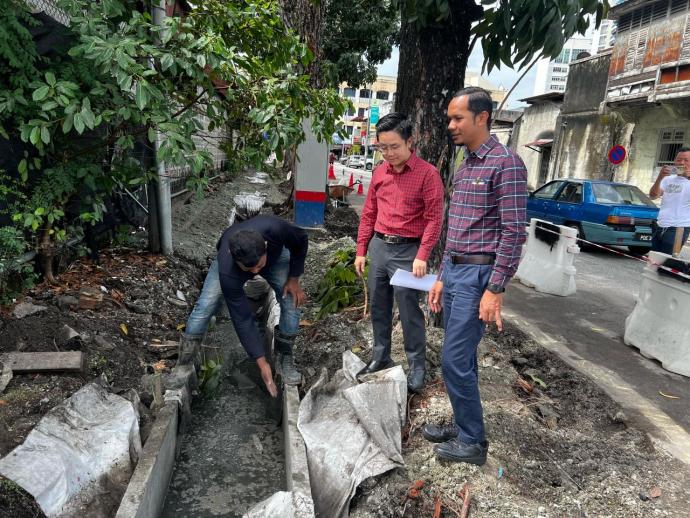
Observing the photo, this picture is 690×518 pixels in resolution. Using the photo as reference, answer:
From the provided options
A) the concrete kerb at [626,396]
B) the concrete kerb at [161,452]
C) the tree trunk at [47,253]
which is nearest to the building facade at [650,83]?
the concrete kerb at [626,396]

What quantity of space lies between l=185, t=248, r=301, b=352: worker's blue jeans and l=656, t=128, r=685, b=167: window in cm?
1646

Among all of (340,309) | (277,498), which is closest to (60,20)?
(340,309)

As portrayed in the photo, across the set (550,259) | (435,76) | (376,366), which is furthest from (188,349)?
(550,259)

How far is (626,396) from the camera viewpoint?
3846 mm

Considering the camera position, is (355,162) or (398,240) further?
(355,162)

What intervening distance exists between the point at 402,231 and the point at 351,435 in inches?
52.3

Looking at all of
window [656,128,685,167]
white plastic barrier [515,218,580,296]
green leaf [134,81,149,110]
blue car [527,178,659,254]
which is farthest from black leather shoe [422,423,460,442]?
window [656,128,685,167]

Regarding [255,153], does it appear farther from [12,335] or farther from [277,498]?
[277,498]

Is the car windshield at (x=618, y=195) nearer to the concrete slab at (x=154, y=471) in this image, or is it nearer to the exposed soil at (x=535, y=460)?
the exposed soil at (x=535, y=460)

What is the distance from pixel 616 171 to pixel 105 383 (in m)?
19.3

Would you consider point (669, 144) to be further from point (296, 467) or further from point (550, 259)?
point (296, 467)

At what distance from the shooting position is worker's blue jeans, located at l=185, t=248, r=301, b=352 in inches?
151

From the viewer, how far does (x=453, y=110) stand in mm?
2547

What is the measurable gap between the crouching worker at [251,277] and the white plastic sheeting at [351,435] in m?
0.60
